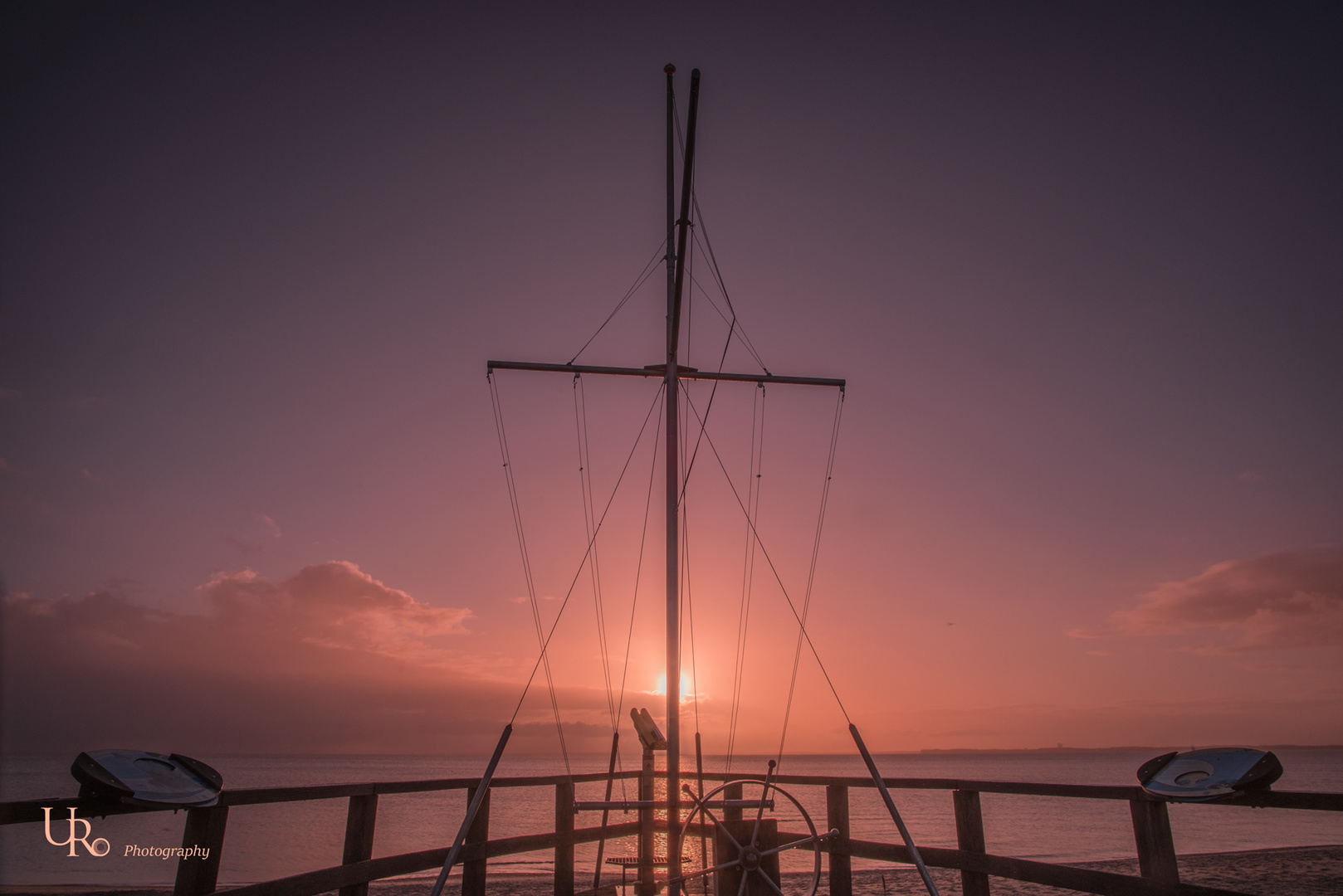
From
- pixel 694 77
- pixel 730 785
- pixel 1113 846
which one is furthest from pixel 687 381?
pixel 1113 846

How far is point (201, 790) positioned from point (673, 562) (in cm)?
377

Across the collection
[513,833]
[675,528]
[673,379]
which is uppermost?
[673,379]

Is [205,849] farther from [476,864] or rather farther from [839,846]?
[839,846]

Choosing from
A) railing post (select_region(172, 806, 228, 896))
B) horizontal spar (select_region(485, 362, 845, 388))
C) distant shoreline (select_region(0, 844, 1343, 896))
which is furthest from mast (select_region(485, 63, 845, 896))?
distant shoreline (select_region(0, 844, 1343, 896))

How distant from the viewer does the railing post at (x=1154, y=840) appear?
425 centimetres

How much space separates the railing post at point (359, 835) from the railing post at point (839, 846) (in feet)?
9.98

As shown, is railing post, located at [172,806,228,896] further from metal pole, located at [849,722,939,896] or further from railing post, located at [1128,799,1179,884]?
railing post, located at [1128,799,1179,884]

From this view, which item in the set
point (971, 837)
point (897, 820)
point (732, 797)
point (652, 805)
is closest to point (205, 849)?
point (652, 805)

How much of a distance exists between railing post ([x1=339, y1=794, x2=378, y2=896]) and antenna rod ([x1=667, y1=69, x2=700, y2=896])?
1.96 m

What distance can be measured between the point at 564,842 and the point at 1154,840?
4049 mm

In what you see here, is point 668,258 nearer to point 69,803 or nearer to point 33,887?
point 69,803

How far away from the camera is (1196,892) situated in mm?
4055

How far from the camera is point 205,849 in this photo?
4148 mm

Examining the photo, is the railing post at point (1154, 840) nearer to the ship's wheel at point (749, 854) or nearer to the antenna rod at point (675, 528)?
the ship's wheel at point (749, 854)
